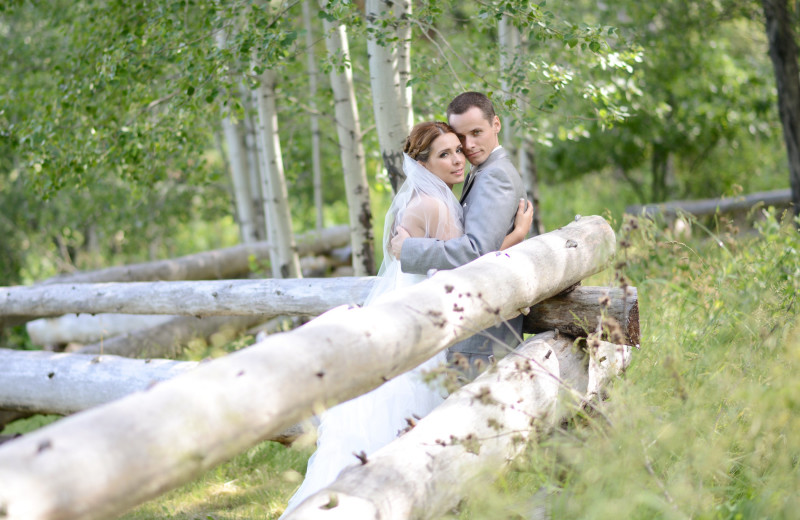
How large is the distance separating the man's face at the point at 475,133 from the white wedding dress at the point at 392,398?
0.29 meters

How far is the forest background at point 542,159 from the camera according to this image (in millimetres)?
2428

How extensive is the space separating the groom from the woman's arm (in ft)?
0.12

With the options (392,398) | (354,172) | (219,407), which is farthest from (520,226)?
(354,172)

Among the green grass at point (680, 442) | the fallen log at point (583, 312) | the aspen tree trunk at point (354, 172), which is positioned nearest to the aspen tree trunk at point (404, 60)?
the aspen tree trunk at point (354, 172)

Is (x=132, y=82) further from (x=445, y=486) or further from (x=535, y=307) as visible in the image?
(x=445, y=486)

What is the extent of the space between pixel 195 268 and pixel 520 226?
6.24 metres

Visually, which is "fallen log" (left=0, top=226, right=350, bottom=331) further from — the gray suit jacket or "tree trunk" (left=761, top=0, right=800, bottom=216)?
"tree trunk" (left=761, top=0, right=800, bottom=216)

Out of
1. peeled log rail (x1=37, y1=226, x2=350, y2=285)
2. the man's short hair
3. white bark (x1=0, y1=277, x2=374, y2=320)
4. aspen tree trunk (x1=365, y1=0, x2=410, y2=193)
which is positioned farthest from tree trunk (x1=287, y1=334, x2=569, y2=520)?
peeled log rail (x1=37, y1=226, x2=350, y2=285)

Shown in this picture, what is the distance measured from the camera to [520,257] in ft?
10.5

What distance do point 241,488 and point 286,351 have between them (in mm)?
2755

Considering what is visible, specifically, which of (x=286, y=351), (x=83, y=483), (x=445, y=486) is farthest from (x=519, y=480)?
(x=83, y=483)

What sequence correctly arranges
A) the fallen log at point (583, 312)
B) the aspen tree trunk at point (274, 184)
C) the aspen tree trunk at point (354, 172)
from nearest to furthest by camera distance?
the fallen log at point (583, 312), the aspen tree trunk at point (354, 172), the aspen tree trunk at point (274, 184)

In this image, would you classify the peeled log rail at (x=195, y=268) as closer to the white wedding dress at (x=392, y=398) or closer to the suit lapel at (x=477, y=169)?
the suit lapel at (x=477, y=169)

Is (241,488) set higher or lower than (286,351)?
lower
